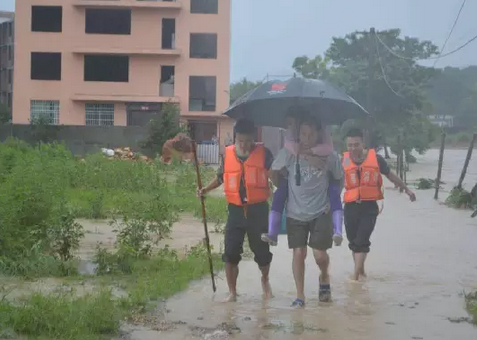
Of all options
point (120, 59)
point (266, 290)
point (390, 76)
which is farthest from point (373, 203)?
point (120, 59)

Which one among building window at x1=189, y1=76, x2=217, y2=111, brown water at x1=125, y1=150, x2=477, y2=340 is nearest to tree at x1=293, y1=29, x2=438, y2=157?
building window at x1=189, y1=76, x2=217, y2=111

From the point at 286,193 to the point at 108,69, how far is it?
124 feet

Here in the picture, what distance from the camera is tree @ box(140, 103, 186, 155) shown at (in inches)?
1442

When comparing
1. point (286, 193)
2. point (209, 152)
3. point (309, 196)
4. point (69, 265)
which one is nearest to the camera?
point (309, 196)

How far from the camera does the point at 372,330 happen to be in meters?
6.84

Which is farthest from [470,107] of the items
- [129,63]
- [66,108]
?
[66,108]

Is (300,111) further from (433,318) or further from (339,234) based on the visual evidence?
(433,318)

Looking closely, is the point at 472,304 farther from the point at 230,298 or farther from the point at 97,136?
the point at 97,136

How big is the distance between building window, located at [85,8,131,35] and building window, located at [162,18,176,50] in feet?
6.11

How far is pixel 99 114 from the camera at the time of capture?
44656 millimetres

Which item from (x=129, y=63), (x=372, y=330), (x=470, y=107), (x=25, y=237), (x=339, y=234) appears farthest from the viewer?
(x=129, y=63)

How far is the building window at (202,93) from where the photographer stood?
145 feet

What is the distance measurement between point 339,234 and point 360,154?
2215mm

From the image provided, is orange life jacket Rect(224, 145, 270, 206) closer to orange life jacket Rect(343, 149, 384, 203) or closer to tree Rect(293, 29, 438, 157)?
orange life jacket Rect(343, 149, 384, 203)
